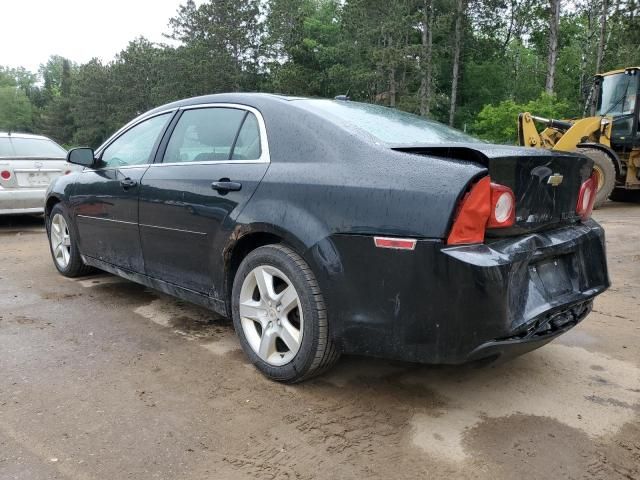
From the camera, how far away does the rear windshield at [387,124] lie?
280 cm

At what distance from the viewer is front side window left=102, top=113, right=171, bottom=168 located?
3.84 m

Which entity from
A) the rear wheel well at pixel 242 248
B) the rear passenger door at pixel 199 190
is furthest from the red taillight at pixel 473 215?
the rear passenger door at pixel 199 190

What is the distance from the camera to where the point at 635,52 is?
26.1 meters

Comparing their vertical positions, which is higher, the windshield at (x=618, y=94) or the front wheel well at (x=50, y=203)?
the windshield at (x=618, y=94)

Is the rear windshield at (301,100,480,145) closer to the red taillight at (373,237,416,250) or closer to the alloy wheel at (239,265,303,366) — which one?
the red taillight at (373,237,416,250)

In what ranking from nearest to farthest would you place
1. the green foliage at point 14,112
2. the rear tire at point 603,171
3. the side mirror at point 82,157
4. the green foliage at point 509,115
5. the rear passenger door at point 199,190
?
the rear passenger door at point 199,190 → the side mirror at point 82,157 → the rear tire at point 603,171 → the green foliage at point 509,115 → the green foliage at point 14,112

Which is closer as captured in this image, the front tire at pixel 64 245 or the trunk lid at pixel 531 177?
the trunk lid at pixel 531 177

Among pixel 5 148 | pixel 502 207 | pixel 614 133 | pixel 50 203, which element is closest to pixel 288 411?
pixel 502 207

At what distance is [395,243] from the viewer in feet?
7.50

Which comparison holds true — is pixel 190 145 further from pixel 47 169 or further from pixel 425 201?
pixel 47 169

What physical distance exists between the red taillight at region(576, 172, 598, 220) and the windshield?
988cm

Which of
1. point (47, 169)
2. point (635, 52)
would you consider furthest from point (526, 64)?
point (47, 169)

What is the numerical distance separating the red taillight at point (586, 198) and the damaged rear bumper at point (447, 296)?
376 mm

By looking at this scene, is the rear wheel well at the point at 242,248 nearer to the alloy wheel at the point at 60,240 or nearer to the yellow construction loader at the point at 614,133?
the alloy wheel at the point at 60,240
